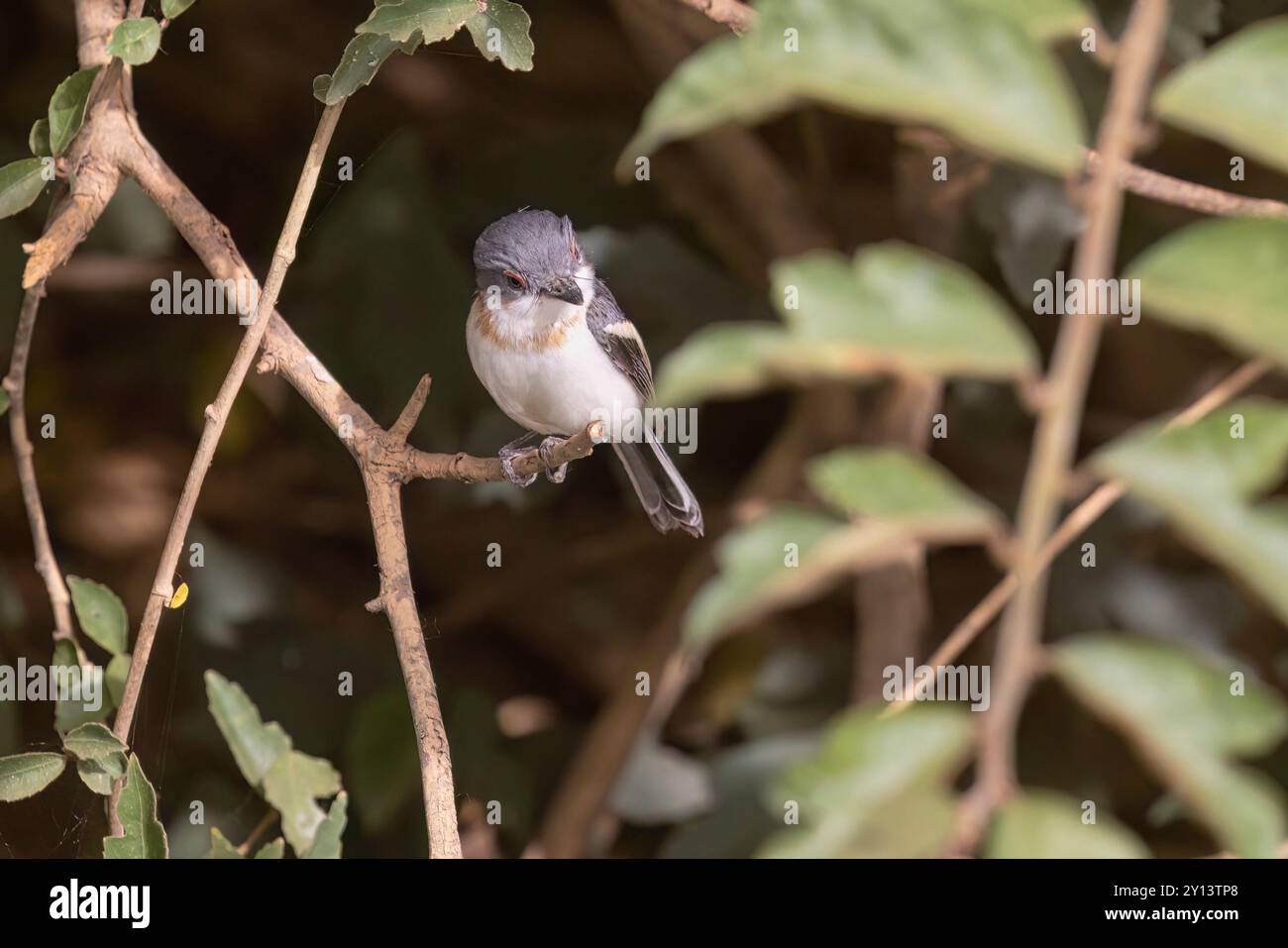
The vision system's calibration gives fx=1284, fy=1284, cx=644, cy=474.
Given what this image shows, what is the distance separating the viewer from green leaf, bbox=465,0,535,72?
147cm

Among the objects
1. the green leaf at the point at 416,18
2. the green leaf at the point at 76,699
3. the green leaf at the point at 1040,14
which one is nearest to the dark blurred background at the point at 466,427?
the green leaf at the point at 76,699

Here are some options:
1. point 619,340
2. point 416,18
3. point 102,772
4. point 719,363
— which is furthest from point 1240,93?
point 619,340

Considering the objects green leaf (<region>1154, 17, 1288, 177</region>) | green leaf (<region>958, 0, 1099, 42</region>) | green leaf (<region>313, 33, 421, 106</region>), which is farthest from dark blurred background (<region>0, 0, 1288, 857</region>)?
green leaf (<region>1154, 17, 1288, 177</region>)

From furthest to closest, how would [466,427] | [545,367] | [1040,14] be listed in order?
[466,427] < [545,367] < [1040,14]

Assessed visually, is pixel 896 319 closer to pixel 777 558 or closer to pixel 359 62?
pixel 777 558

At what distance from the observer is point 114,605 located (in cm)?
163

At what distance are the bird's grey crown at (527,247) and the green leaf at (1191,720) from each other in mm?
1572

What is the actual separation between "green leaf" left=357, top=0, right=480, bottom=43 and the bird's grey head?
26.1 inches

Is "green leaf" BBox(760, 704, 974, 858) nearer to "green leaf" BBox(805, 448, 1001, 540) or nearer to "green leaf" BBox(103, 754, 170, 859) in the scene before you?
"green leaf" BBox(805, 448, 1001, 540)

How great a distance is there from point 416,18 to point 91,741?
2.85 ft

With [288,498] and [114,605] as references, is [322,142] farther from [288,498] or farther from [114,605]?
[288,498]

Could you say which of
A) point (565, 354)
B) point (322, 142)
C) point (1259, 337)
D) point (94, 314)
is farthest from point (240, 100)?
point (1259, 337)

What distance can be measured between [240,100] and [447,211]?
0.86 m

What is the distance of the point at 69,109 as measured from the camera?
1.57 m
